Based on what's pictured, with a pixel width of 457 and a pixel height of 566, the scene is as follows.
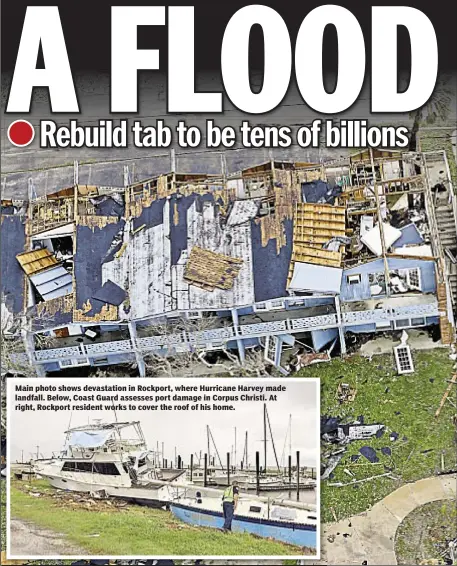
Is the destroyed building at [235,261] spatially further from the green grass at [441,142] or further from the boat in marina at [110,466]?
the boat in marina at [110,466]

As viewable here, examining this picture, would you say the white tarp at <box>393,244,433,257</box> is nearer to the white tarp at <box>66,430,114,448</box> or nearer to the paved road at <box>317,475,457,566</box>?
the paved road at <box>317,475,457,566</box>

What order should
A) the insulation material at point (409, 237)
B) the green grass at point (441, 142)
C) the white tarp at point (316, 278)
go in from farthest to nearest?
the green grass at point (441, 142) < the insulation material at point (409, 237) < the white tarp at point (316, 278)

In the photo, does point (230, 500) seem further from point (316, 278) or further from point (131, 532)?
point (316, 278)

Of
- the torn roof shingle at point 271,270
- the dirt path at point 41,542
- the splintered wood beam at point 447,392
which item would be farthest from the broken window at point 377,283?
the dirt path at point 41,542

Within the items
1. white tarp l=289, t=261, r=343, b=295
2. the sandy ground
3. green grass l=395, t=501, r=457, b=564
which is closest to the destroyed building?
white tarp l=289, t=261, r=343, b=295

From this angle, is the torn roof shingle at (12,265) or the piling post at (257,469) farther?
the torn roof shingle at (12,265)
